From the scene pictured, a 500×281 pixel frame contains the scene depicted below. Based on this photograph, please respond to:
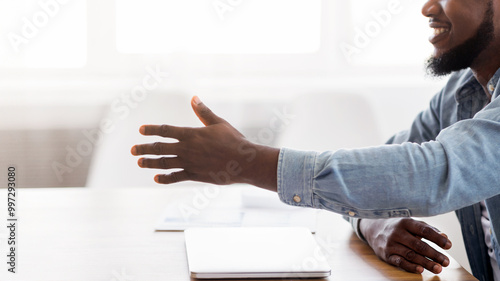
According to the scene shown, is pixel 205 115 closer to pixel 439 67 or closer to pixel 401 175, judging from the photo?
pixel 401 175

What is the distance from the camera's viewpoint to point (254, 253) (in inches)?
34.9

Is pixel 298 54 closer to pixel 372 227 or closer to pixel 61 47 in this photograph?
pixel 61 47

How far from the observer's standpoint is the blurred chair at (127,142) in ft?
6.31

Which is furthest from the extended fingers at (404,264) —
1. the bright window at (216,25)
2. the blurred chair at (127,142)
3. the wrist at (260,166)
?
the bright window at (216,25)

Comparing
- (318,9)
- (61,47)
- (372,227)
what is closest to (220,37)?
(318,9)

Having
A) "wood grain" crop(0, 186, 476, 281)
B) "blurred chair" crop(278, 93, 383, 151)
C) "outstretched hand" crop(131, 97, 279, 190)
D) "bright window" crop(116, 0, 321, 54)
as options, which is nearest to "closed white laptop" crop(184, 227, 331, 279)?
"wood grain" crop(0, 186, 476, 281)

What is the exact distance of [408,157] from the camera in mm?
789

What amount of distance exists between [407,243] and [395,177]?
19 cm

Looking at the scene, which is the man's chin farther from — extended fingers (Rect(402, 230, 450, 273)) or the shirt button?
extended fingers (Rect(402, 230, 450, 273))

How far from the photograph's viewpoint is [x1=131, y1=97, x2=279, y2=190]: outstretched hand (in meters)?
0.79

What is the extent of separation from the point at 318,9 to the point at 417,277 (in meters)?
1.80

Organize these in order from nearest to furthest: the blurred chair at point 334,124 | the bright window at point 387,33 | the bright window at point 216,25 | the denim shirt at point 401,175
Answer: the denim shirt at point 401,175
the blurred chair at point 334,124
the bright window at point 216,25
the bright window at point 387,33

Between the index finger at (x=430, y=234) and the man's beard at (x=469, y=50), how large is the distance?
0.39m

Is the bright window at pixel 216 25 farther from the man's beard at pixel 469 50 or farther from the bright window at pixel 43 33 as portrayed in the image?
the man's beard at pixel 469 50
